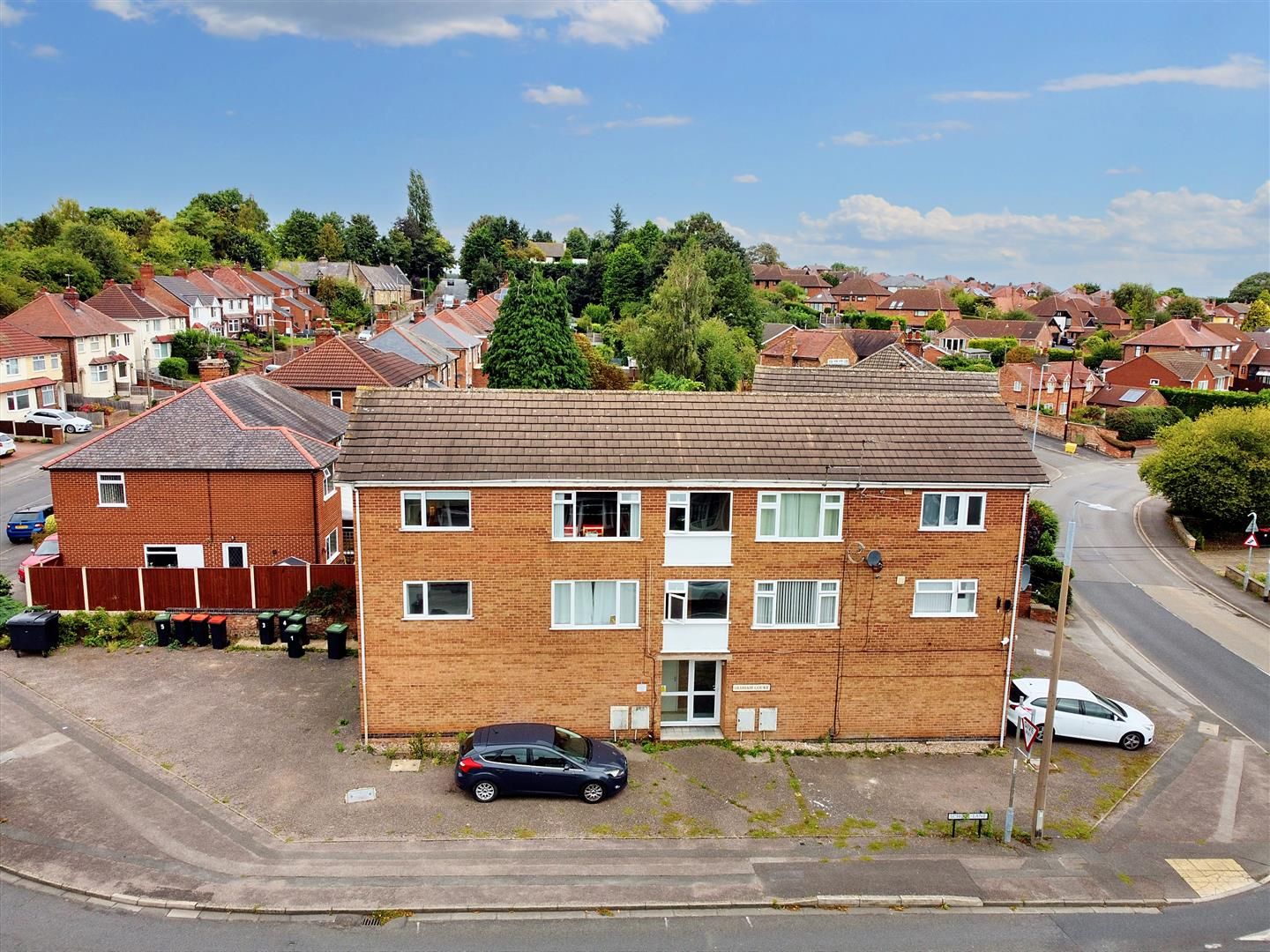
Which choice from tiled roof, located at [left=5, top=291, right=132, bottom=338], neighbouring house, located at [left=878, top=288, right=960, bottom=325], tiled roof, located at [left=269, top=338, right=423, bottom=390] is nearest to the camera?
tiled roof, located at [left=269, top=338, right=423, bottom=390]

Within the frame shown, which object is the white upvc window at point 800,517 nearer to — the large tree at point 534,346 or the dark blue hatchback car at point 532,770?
the dark blue hatchback car at point 532,770

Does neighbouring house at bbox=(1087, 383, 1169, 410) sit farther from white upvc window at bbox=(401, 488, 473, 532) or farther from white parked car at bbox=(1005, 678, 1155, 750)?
white upvc window at bbox=(401, 488, 473, 532)

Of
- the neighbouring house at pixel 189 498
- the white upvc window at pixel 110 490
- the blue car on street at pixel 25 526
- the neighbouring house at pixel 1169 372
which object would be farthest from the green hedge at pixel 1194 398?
the blue car on street at pixel 25 526

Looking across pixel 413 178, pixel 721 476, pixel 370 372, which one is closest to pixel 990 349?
pixel 370 372

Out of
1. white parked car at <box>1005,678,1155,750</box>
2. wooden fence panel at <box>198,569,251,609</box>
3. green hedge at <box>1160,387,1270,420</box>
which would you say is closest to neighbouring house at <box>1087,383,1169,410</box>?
green hedge at <box>1160,387,1270,420</box>

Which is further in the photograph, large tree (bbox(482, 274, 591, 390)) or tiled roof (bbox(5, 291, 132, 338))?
tiled roof (bbox(5, 291, 132, 338))

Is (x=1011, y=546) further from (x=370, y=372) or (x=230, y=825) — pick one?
(x=370, y=372)

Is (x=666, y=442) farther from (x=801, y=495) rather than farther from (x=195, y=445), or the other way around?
(x=195, y=445)
